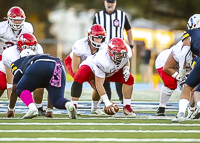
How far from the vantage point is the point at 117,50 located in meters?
5.62

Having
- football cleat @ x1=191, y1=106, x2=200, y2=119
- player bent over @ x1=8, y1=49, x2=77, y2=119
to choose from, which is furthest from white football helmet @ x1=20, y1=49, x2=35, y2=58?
football cleat @ x1=191, y1=106, x2=200, y2=119

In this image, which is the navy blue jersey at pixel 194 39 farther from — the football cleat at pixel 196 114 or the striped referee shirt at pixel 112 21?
the striped referee shirt at pixel 112 21

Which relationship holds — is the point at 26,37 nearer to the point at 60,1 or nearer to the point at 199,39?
the point at 199,39

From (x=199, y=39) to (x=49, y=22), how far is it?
18.9 m

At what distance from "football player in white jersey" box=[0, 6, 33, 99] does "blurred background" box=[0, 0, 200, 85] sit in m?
10.7

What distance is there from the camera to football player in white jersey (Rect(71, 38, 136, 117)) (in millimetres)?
5676

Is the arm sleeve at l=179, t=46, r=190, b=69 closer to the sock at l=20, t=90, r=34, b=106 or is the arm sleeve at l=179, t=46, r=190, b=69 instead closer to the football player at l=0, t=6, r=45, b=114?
the sock at l=20, t=90, r=34, b=106

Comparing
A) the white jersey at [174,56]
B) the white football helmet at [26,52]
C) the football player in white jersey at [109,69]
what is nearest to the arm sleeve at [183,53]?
the white jersey at [174,56]

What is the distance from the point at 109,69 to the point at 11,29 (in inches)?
69.9

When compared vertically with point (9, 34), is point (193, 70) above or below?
below

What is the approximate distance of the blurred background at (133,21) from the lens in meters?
18.3

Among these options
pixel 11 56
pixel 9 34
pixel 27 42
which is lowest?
pixel 11 56

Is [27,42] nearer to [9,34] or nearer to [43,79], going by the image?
[43,79]

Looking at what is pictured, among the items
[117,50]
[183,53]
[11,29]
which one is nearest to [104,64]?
[117,50]
